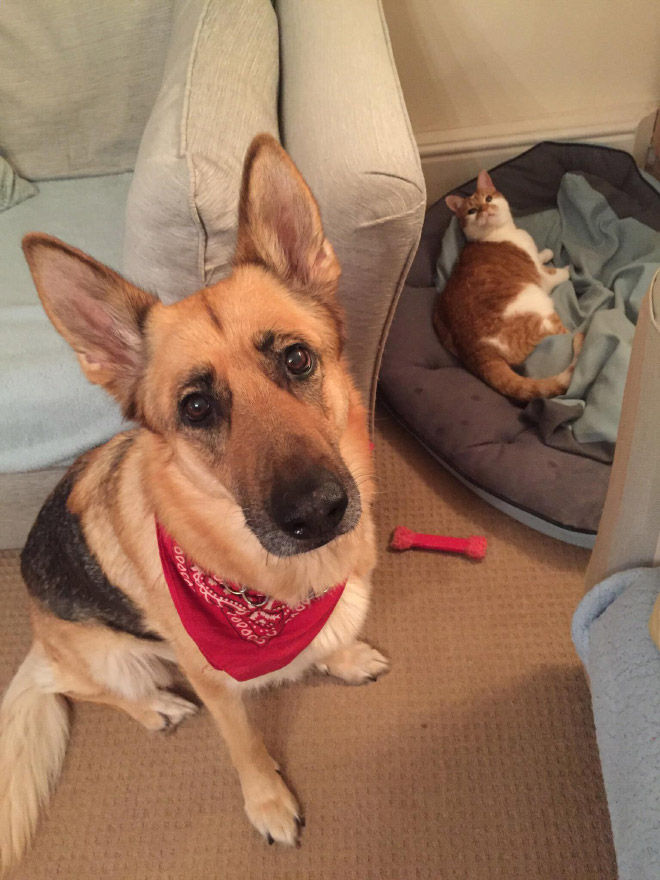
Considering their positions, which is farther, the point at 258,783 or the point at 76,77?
the point at 76,77

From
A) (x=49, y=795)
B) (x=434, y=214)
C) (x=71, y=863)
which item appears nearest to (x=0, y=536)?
(x=49, y=795)

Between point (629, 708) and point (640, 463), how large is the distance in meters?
0.40

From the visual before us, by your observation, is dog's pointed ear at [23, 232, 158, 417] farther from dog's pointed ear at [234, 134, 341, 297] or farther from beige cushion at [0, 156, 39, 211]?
beige cushion at [0, 156, 39, 211]

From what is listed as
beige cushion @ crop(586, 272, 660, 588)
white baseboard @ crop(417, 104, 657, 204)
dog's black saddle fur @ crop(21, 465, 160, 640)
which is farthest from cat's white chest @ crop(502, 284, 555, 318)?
dog's black saddle fur @ crop(21, 465, 160, 640)

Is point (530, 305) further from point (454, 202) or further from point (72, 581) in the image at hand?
point (72, 581)

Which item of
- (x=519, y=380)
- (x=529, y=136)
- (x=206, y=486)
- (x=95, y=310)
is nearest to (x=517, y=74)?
(x=529, y=136)

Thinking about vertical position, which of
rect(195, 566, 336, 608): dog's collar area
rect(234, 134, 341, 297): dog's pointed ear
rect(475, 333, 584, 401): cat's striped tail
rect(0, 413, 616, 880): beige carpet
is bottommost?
rect(0, 413, 616, 880): beige carpet

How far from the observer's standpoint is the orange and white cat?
2.24 metres

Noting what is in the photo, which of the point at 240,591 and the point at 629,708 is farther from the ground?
the point at 629,708

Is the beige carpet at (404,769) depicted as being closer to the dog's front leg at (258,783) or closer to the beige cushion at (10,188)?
the dog's front leg at (258,783)

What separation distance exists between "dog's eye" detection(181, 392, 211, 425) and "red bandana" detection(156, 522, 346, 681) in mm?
282

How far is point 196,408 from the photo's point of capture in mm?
1086

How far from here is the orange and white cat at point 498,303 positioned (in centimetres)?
224

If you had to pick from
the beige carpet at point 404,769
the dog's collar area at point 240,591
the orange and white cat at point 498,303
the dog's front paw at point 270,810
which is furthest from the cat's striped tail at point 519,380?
the dog's front paw at point 270,810
